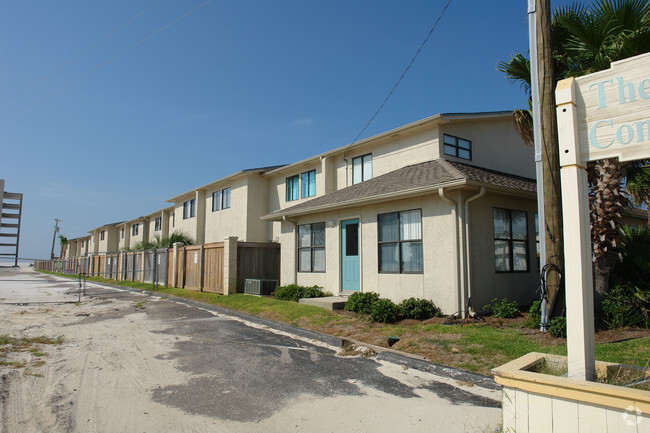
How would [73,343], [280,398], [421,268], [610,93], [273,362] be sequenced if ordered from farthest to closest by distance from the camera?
[421,268], [73,343], [273,362], [280,398], [610,93]

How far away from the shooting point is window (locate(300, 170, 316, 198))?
67.5 feet

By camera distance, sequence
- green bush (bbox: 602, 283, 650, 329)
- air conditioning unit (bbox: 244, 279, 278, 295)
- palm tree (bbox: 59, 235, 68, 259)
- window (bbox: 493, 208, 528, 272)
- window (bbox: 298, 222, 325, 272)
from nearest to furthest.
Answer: green bush (bbox: 602, 283, 650, 329) < window (bbox: 493, 208, 528, 272) < window (bbox: 298, 222, 325, 272) < air conditioning unit (bbox: 244, 279, 278, 295) < palm tree (bbox: 59, 235, 68, 259)

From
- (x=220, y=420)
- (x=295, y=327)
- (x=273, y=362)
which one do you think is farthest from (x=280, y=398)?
(x=295, y=327)

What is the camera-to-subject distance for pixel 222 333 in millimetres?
10117

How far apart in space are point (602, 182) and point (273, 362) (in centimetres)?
757

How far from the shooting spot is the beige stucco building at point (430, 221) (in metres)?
10.9

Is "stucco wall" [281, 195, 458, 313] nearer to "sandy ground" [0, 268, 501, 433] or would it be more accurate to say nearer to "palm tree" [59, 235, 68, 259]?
"sandy ground" [0, 268, 501, 433]

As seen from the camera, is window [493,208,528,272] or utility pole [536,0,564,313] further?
window [493,208,528,272]

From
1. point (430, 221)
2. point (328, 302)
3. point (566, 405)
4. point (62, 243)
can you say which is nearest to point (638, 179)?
point (430, 221)

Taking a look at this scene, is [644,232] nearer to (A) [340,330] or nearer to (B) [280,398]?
(A) [340,330]

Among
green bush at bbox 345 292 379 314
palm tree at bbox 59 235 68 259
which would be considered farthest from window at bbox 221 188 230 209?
palm tree at bbox 59 235 68 259

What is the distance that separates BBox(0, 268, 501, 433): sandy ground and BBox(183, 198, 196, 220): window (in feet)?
73.5

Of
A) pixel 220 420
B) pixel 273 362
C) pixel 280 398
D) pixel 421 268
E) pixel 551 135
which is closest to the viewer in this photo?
pixel 220 420

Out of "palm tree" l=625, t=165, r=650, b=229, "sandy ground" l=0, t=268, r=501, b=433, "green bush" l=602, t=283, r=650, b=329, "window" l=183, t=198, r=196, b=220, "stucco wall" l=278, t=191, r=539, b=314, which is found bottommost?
"sandy ground" l=0, t=268, r=501, b=433
